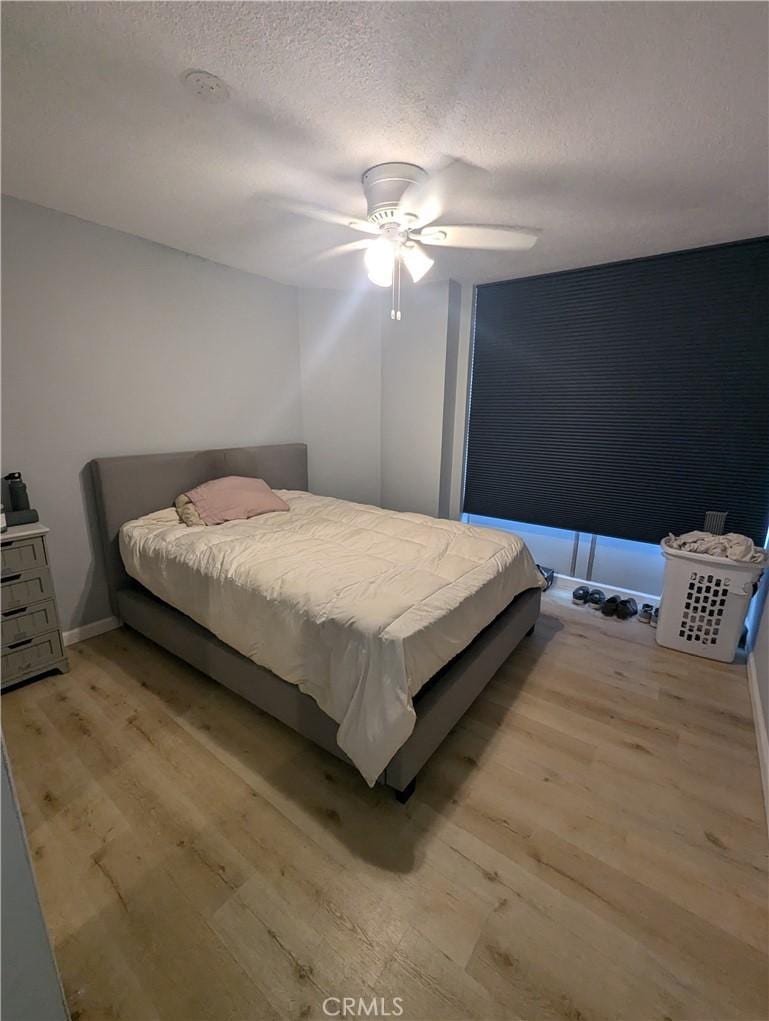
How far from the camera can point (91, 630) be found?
2.68 meters

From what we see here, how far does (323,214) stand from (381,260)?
1.61ft

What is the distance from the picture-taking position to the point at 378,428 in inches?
158

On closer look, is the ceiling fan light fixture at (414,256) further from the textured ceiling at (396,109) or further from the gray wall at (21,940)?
the gray wall at (21,940)

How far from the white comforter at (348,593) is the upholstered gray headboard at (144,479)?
114 mm

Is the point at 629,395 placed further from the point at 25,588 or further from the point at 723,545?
the point at 25,588

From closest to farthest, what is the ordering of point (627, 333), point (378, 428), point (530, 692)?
point (530, 692)
point (627, 333)
point (378, 428)

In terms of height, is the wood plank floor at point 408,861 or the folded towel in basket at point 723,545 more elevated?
the folded towel in basket at point 723,545

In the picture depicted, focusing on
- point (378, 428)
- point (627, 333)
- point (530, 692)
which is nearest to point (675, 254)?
point (627, 333)

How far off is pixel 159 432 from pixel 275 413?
1.06 metres

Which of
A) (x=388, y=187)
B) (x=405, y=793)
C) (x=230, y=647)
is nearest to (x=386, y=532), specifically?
(x=230, y=647)

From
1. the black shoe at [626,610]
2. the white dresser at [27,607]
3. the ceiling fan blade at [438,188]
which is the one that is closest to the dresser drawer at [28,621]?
the white dresser at [27,607]

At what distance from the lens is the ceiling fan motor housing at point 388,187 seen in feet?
5.79

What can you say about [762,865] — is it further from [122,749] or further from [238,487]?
[238,487]

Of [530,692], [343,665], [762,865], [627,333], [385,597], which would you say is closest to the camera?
[762,865]
